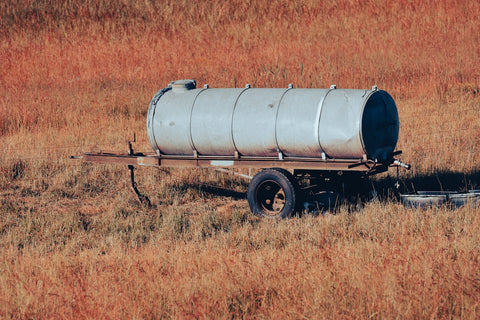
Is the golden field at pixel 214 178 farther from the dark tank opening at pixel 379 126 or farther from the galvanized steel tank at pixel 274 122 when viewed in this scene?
the galvanized steel tank at pixel 274 122

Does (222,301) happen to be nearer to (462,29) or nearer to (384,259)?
(384,259)

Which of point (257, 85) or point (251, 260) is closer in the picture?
point (251, 260)

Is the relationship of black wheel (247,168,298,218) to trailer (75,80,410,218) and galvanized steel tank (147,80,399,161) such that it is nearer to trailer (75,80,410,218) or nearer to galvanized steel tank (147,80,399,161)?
trailer (75,80,410,218)

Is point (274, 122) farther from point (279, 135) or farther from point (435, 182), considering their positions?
point (435, 182)

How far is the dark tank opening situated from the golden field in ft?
2.60

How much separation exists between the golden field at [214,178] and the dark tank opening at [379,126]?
2.60ft

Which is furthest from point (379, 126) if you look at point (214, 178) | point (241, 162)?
point (214, 178)

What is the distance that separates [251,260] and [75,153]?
707cm

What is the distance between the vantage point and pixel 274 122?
8.80 m

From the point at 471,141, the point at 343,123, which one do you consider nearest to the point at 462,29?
the point at 471,141

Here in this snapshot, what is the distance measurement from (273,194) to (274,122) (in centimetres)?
115

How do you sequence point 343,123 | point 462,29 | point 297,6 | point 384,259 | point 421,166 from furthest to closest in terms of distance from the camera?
point 297,6, point 462,29, point 421,166, point 343,123, point 384,259

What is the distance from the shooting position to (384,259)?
21.3ft

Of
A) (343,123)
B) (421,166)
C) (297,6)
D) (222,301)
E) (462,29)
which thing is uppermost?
(297,6)
